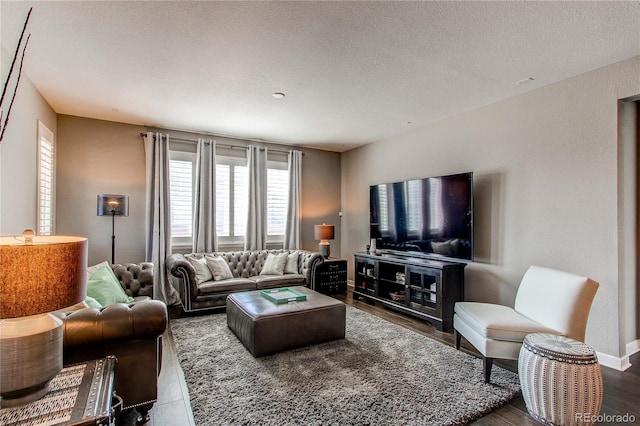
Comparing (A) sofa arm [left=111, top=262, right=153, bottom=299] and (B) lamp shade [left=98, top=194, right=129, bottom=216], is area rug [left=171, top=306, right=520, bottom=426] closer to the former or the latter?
(A) sofa arm [left=111, top=262, right=153, bottom=299]

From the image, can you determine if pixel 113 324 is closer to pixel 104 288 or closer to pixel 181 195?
pixel 104 288

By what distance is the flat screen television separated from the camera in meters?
3.88

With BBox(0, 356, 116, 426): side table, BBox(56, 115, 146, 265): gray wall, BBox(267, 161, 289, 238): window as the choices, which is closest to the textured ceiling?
BBox(56, 115, 146, 265): gray wall

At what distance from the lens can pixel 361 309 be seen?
453 centimetres

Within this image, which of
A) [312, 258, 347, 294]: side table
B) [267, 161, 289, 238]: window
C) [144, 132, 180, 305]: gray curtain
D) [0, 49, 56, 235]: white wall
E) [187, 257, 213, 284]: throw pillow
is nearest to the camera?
[0, 49, 56, 235]: white wall

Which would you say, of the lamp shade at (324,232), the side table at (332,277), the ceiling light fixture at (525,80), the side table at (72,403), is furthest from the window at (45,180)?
the ceiling light fixture at (525,80)

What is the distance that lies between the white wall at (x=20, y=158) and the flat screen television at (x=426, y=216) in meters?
4.43

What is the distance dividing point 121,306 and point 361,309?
327 cm

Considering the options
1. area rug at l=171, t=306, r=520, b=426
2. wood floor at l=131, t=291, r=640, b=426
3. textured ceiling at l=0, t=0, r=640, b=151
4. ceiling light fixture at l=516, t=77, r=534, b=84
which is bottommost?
wood floor at l=131, t=291, r=640, b=426

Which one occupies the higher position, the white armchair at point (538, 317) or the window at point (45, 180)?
the window at point (45, 180)

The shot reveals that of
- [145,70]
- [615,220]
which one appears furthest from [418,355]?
[145,70]

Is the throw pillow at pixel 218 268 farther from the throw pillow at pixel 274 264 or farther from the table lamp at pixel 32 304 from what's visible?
the table lamp at pixel 32 304

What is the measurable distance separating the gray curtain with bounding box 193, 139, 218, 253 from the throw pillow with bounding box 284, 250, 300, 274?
1237 millimetres

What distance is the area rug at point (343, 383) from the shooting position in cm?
206
